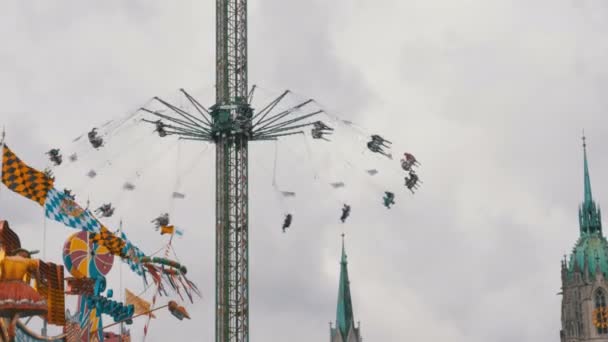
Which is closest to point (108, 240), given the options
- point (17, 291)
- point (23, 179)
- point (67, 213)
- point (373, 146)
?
point (67, 213)

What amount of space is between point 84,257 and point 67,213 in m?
5.20

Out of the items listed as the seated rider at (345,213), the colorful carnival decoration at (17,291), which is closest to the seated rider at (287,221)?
the seated rider at (345,213)

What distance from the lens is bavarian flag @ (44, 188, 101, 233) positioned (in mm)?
99688

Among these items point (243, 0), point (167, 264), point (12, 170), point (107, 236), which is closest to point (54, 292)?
point (12, 170)

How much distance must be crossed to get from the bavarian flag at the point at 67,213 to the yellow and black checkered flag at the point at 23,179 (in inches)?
46.2

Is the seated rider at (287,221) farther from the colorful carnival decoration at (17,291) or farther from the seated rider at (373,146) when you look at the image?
the colorful carnival decoration at (17,291)

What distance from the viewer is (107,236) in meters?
109

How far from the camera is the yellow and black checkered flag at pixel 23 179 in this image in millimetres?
93562

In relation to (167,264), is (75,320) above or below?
below

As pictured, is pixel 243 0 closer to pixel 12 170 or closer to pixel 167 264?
pixel 167 264

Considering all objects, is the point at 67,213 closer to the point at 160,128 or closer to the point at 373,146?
the point at 160,128

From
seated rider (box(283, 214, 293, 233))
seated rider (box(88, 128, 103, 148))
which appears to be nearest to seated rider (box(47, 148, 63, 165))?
seated rider (box(88, 128, 103, 148))

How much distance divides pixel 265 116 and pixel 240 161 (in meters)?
4.02

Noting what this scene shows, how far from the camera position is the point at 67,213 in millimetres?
102688
